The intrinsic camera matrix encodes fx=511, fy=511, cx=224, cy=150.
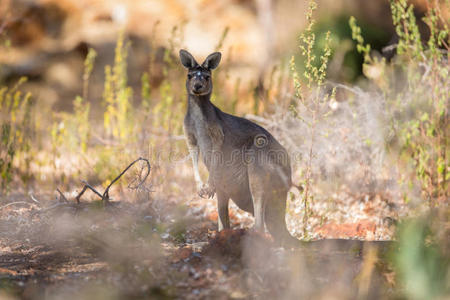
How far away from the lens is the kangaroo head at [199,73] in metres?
4.40

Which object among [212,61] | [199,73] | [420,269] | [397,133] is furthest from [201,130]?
[397,133]

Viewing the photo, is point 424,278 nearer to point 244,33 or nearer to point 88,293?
point 88,293

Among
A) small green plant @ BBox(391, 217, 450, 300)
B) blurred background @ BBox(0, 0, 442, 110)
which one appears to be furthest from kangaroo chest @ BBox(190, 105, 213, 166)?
blurred background @ BBox(0, 0, 442, 110)

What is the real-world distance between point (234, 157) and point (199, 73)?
0.83m

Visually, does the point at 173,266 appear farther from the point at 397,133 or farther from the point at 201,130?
the point at 397,133

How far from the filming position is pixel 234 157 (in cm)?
466

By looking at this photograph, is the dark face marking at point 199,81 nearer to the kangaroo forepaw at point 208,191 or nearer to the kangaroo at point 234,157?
the kangaroo at point 234,157

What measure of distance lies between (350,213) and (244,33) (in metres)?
6.40

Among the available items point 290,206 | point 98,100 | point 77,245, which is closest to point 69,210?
point 77,245

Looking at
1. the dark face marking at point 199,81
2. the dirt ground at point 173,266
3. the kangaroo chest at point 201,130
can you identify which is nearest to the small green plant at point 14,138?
the dirt ground at point 173,266

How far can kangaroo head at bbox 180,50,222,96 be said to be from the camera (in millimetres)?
4398

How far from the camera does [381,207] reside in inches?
269

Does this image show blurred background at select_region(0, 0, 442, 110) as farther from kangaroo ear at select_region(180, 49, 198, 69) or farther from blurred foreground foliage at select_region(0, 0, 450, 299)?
kangaroo ear at select_region(180, 49, 198, 69)

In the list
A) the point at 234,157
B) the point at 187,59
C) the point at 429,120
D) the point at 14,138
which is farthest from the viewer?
the point at 14,138
